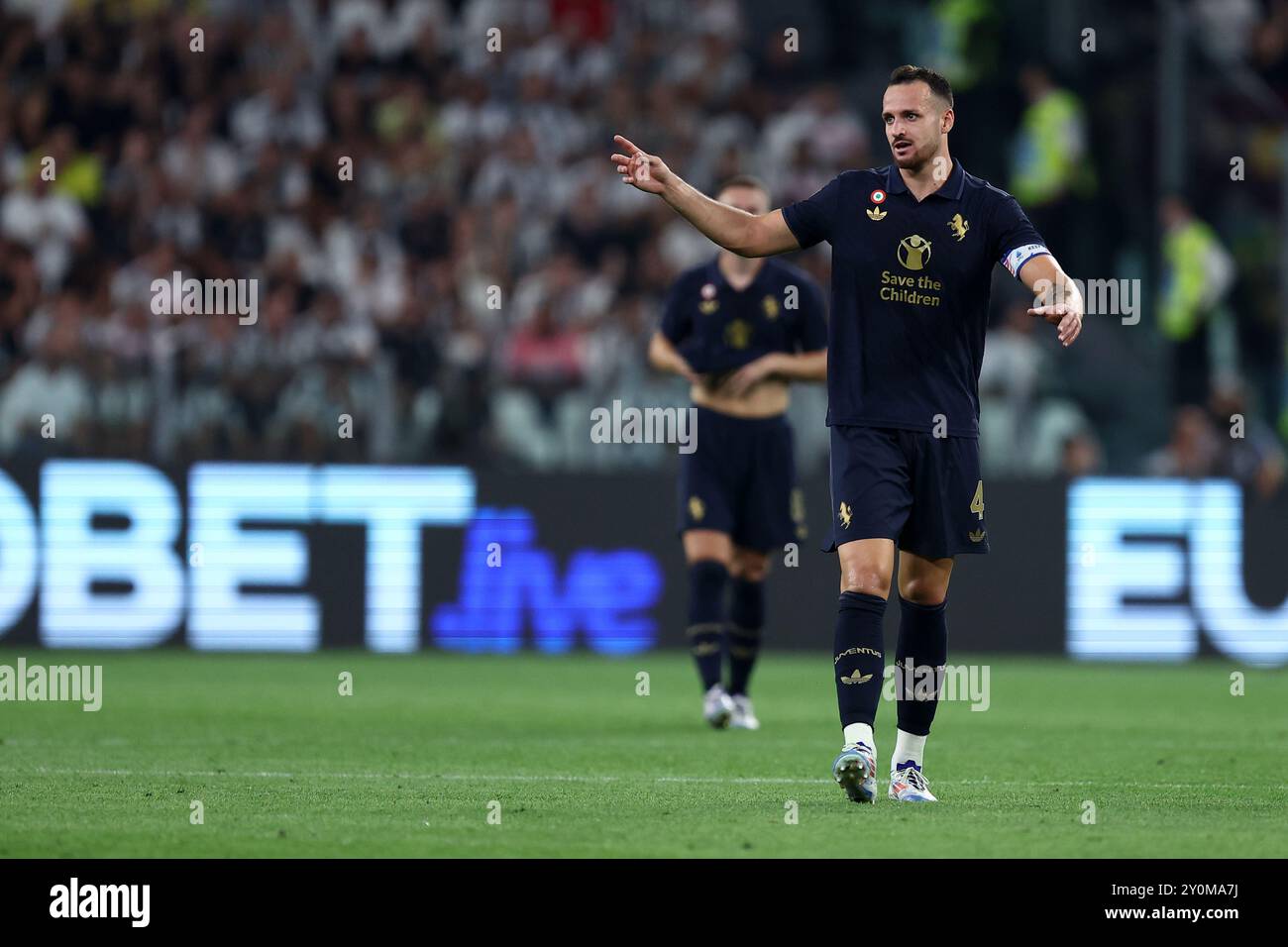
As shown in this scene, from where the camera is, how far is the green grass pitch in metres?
6.43

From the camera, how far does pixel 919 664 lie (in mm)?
7680

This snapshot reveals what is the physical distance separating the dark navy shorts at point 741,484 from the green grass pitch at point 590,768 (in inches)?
41.0

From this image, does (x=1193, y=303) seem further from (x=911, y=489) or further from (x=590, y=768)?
(x=911, y=489)

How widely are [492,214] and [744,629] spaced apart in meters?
7.79

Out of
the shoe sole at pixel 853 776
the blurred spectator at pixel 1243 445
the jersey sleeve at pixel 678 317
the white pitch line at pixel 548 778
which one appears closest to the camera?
the shoe sole at pixel 853 776

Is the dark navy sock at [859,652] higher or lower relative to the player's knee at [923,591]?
lower

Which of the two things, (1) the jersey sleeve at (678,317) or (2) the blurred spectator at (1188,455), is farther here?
(2) the blurred spectator at (1188,455)

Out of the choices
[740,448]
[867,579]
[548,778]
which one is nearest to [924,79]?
[867,579]

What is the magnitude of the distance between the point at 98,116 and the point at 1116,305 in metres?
9.21

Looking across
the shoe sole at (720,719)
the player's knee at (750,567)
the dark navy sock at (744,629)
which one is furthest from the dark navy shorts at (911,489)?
the player's knee at (750,567)

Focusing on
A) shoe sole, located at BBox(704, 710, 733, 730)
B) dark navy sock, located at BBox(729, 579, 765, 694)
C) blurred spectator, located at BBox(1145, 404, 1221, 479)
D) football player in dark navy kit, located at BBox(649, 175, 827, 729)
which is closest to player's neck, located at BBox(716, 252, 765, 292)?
football player in dark navy kit, located at BBox(649, 175, 827, 729)

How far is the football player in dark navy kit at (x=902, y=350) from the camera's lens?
7387 mm

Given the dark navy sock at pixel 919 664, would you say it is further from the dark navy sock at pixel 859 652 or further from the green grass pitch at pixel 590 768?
the green grass pitch at pixel 590 768
